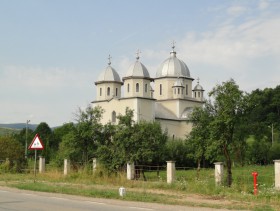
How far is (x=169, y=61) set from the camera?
75.7 meters

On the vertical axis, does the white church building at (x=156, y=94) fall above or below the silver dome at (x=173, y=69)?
below

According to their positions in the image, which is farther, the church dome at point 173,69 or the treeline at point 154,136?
the church dome at point 173,69

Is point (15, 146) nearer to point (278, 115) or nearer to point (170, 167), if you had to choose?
point (170, 167)

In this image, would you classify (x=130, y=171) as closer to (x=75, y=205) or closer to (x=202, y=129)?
(x=202, y=129)

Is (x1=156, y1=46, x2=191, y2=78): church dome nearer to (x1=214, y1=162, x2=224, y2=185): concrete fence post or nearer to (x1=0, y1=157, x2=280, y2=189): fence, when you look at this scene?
(x1=0, y1=157, x2=280, y2=189): fence

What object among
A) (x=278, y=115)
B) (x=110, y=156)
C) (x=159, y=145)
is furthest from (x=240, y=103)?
(x=278, y=115)

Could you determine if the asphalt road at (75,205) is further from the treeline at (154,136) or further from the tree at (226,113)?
the tree at (226,113)

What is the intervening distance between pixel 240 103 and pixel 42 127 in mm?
79374

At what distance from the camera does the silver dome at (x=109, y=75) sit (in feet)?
223

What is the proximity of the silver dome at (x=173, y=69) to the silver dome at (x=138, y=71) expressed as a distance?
9.52 m

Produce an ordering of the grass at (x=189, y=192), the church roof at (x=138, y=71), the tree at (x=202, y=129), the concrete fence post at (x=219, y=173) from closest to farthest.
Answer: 1. the grass at (x=189, y=192)
2. the concrete fence post at (x=219, y=173)
3. the tree at (x=202, y=129)
4. the church roof at (x=138, y=71)

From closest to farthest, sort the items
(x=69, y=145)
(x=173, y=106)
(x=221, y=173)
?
(x=221, y=173)
(x=69, y=145)
(x=173, y=106)

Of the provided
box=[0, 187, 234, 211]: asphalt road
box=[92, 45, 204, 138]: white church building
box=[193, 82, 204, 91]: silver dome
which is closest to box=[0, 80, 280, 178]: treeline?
box=[0, 187, 234, 211]: asphalt road

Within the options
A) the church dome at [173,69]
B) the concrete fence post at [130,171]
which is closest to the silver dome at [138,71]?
the church dome at [173,69]
